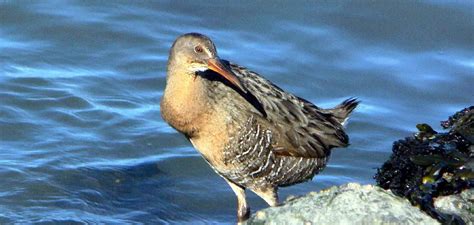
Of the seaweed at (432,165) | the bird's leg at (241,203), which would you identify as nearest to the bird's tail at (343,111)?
the bird's leg at (241,203)

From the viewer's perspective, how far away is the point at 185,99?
802cm

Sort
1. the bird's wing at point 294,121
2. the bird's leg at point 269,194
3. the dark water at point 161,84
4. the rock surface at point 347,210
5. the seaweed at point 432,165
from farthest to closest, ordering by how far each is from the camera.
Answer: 1. the dark water at point 161,84
2. the bird's leg at point 269,194
3. the bird's wing at point 294,121
4. the seaweed at point 432,165
5. the rock surface at point 347,210

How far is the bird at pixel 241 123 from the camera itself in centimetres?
802

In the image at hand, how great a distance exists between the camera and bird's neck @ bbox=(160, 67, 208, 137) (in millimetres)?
8023

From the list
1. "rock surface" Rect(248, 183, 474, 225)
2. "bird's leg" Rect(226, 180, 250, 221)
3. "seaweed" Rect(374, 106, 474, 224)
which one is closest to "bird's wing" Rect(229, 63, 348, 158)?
"bird's leg" Rect(226, 180, 250, 221)

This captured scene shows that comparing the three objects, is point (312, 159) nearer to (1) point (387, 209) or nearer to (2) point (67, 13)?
(1) point (387, 209)

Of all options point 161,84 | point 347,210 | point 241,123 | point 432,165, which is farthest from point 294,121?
point 347,210

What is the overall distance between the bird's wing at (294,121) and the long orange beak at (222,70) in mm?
356

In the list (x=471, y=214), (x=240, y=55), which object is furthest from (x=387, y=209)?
(x=240, y=55)

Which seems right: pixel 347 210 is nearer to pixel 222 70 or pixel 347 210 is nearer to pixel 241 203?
pixel 222 70

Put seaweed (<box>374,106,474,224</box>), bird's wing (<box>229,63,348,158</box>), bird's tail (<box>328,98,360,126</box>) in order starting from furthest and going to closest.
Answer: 1. bird's tail (<box>328,98,360,126</box>)
2. bird's wing (<box>229,63,348,158</box>)
3. seaweed (<box>374,106,474,224</box>)

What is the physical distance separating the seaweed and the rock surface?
0.65 m

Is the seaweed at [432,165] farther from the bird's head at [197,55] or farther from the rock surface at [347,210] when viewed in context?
the bird's head at [197,55]

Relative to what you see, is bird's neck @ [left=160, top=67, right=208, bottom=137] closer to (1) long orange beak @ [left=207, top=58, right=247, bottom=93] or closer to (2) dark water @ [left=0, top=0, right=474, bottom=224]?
(1) long orange beak @ [left=207, top=58, right=247, bottom=93]
